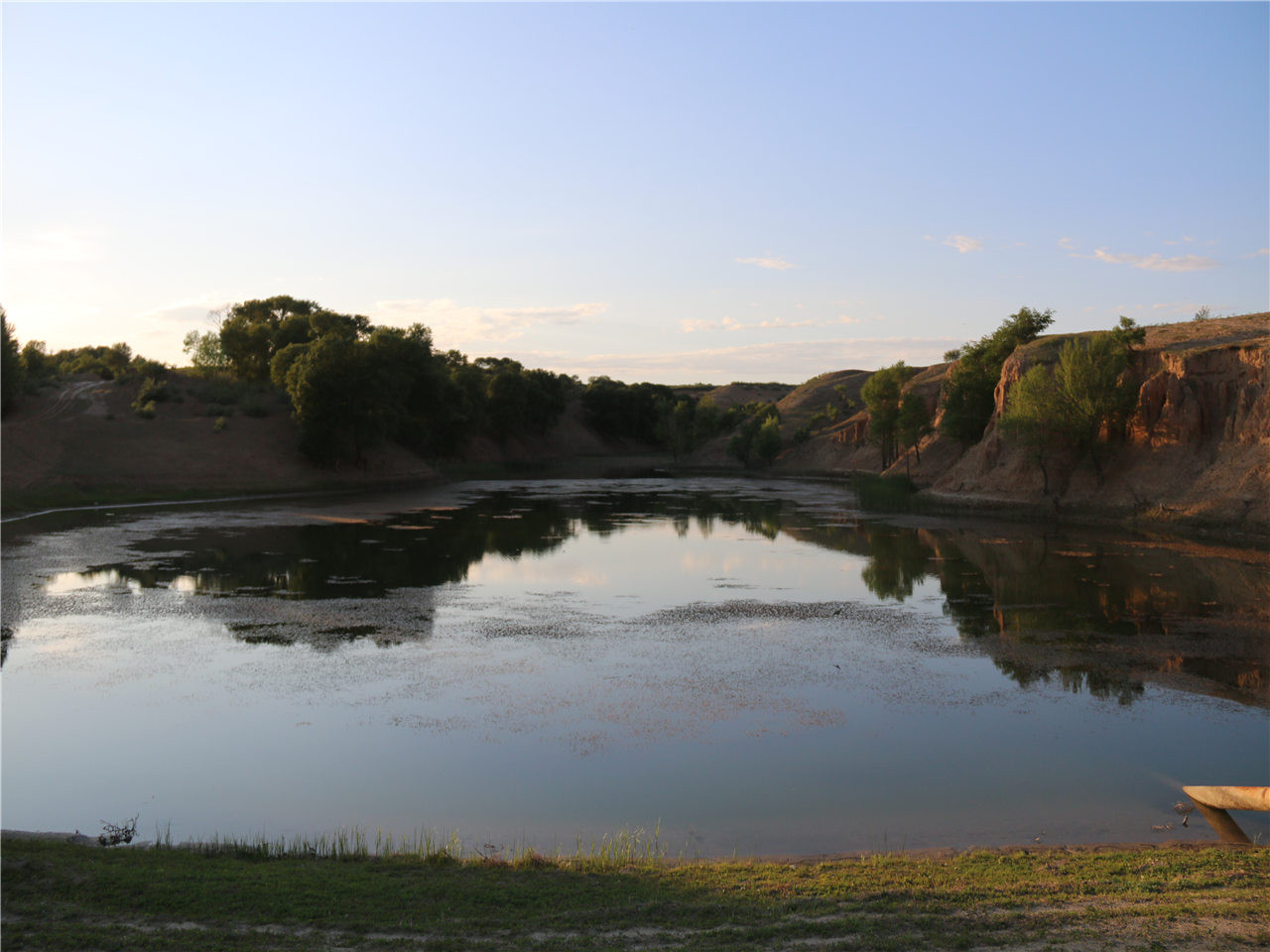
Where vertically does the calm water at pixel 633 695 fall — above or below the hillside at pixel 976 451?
below

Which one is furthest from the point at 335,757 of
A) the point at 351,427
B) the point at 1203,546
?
the point at 351,427

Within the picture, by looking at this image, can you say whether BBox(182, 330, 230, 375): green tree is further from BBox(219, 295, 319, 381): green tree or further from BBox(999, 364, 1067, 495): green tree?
BBox(999, 364, 1067, 495): green tree

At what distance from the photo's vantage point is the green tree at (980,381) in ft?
205

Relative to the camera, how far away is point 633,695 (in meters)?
14.4

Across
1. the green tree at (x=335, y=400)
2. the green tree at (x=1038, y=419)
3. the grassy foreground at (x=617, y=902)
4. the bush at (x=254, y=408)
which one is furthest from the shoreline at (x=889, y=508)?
the grassy foreground at (x=617, y=902)

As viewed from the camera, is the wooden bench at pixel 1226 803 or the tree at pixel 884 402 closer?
the wooden bench at pixel 1226 803

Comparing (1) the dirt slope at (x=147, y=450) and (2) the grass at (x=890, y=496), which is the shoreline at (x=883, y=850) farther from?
(2) the grass at (x=890, y=496)

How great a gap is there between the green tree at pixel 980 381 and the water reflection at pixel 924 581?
21.9m

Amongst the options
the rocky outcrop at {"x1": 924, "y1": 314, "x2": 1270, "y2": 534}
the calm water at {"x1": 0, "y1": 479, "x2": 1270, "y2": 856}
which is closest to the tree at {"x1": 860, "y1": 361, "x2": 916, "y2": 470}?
the rocky outcrop at {"x1": 924, "y1": 314, "x2": 1270, "y2": 534}

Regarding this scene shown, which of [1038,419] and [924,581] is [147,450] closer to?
[924,581]

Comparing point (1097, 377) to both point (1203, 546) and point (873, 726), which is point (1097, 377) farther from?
point (873, 726)

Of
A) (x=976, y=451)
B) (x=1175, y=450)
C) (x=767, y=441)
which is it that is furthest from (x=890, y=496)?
(x=767, y=441)

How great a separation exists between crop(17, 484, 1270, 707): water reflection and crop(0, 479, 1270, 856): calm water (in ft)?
0.50

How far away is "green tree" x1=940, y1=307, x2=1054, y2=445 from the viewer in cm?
6234
